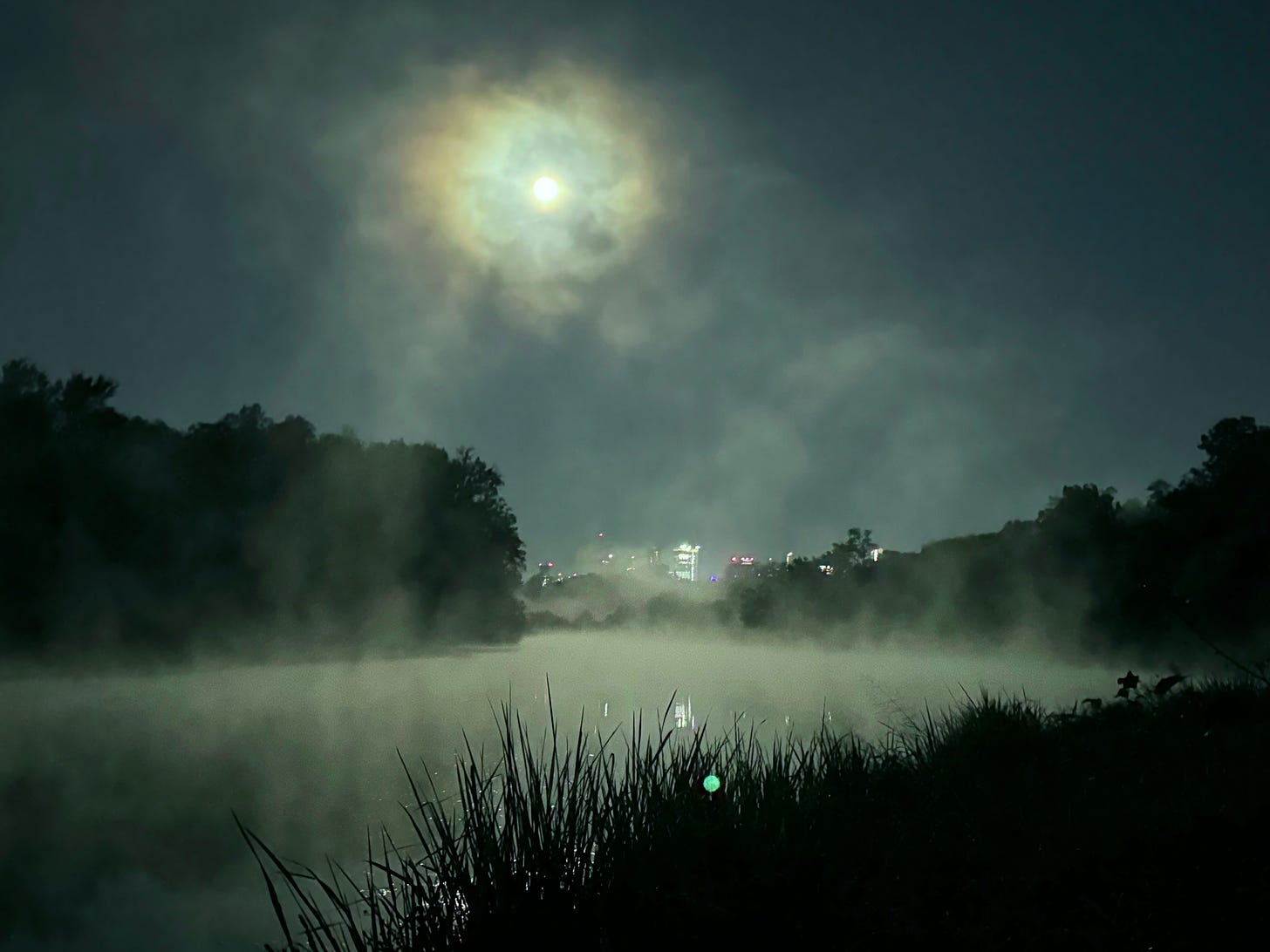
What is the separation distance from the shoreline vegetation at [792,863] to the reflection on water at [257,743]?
0.66 meters

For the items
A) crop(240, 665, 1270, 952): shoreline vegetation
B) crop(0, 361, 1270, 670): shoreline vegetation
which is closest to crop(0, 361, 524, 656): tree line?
crop(0, 361, 1270, 670): shoreline vegetation

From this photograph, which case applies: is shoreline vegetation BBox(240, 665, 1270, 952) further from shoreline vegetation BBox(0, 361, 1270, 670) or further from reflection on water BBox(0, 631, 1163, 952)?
shoreline vegetation BBox(0, 361, 1270, 670)

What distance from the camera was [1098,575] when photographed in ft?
114

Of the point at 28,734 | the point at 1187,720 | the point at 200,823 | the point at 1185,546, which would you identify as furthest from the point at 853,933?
the point at 28,734

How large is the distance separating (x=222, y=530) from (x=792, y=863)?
38.1m

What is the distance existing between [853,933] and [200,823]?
58.2 feet

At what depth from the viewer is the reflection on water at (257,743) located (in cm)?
1276

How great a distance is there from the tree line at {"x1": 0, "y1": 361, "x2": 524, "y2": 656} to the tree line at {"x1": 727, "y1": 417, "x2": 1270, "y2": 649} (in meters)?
22.6

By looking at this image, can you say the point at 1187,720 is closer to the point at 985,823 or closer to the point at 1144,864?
the point at 985,823

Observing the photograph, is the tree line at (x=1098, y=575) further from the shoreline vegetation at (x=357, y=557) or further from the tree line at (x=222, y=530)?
the tree line at (x=222, y=530)

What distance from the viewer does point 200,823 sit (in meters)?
17.6

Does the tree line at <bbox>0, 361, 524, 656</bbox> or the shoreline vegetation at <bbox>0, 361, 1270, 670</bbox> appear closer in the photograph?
the shoreline vegetation at <bbox>0, 361, 1270, 670</bbox>

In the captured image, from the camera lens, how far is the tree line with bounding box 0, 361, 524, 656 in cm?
3184

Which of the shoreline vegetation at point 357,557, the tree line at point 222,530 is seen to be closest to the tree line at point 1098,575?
the shoreline vegetation at point 357,557
